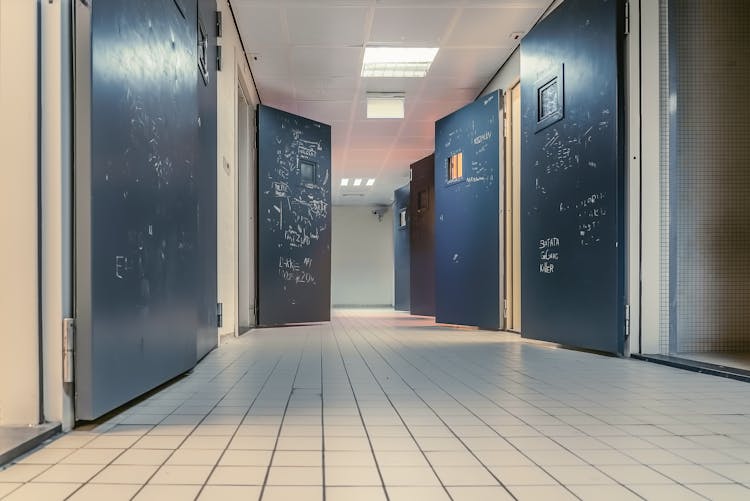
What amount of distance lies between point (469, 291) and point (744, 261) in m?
3.22

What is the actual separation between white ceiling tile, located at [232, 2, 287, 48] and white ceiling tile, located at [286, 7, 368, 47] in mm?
125

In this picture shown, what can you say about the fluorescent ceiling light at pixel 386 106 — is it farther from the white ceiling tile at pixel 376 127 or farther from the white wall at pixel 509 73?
the white wall at pixel 509 73

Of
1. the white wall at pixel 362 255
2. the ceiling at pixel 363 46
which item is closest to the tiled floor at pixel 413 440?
the ceiling at pixel 363 46

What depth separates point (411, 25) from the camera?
547cm

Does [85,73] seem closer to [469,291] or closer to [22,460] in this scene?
[22,460]

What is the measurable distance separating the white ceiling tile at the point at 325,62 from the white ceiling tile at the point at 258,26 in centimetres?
32

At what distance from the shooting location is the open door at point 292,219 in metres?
6.99

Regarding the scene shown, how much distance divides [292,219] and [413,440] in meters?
5.65

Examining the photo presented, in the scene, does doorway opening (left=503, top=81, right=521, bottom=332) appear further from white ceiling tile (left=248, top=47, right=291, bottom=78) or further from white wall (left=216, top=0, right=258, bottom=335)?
white wall (left=216, top=0, right=258, bottom=335)

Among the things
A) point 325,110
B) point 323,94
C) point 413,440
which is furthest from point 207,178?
point 325,110

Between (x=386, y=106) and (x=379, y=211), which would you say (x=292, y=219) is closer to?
(x=386, y=106)

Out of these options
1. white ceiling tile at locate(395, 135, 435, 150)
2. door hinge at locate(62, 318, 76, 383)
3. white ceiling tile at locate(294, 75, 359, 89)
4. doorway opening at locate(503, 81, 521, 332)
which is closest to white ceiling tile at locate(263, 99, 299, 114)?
white ceiling tile at locate(294, 75, 359, 89)

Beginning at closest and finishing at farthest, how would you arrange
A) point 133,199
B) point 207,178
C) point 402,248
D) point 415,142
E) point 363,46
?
point 133,199
point 207,178
point 363,46
point 415,142
point 402,248

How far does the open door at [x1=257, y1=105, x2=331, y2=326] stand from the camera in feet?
22.9
